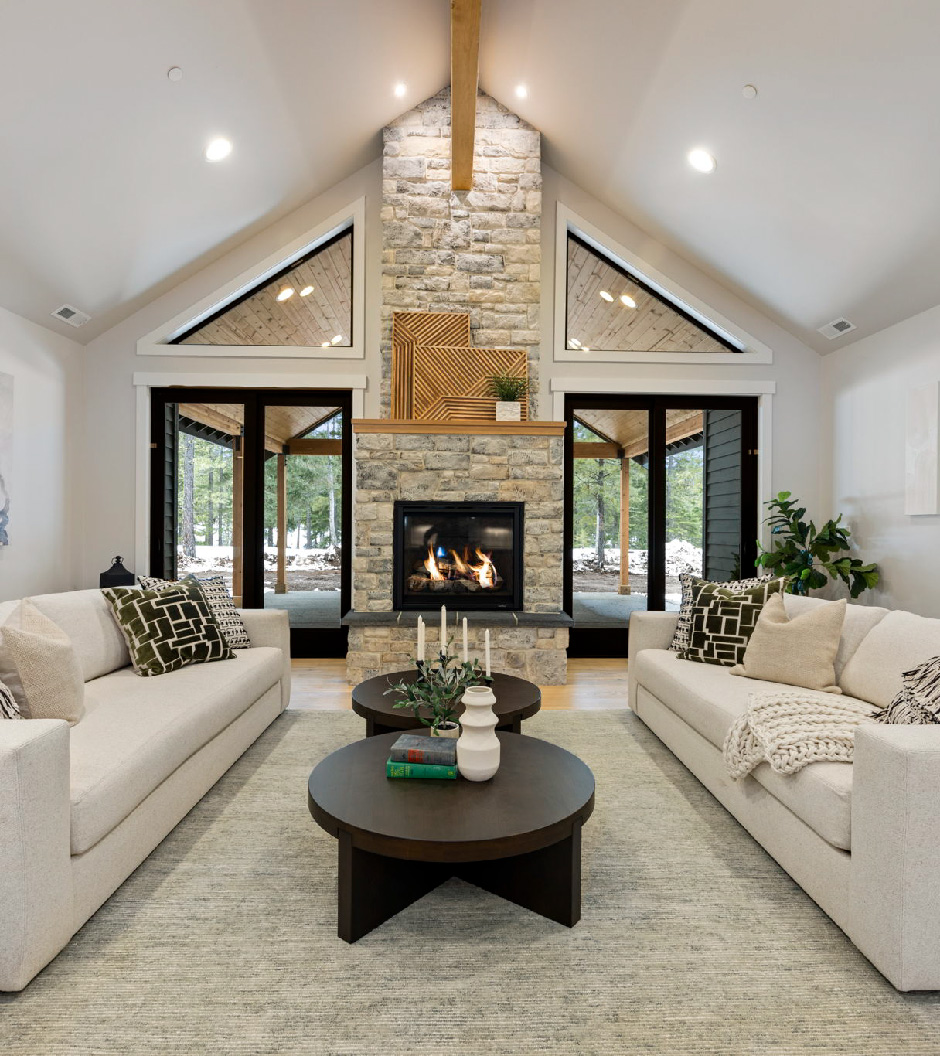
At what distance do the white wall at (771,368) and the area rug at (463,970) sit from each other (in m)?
3.82

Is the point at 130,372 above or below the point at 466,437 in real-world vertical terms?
above

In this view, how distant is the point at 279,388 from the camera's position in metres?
5.30

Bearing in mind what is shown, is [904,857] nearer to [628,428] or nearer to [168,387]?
[628,428]

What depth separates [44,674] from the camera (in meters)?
2.22

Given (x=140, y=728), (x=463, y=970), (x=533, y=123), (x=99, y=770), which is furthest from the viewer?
(x=533, y=123)

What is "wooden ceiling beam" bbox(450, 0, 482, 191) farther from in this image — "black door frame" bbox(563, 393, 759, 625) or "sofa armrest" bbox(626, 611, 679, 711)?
"sofa armrest" bbox(626, 611, 679, 711)

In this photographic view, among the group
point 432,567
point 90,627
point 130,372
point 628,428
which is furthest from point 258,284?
point 90,627

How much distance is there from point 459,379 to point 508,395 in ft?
1.24

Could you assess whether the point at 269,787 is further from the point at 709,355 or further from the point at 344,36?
the point at 709,355

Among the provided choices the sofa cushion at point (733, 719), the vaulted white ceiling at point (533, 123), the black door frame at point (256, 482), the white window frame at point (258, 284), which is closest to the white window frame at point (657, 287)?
the vaulted white ceiling at point (533, 123)

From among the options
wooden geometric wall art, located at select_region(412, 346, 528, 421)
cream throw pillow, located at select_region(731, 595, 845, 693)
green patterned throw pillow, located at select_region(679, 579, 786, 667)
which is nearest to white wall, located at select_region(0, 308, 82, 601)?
wooden geometric wall art, located at select_region(412, 346, 528, 421)

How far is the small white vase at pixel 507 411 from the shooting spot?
489 centimetres

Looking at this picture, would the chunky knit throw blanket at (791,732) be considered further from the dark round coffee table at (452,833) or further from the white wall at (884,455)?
the white wall at (884,455)

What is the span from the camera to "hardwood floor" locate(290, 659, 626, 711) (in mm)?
4219
